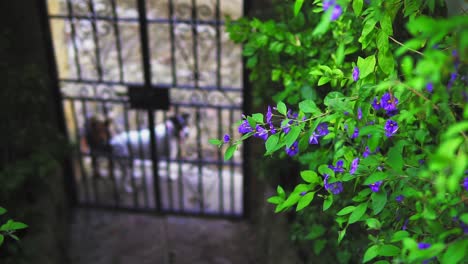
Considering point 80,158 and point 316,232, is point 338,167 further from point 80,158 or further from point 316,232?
point 80,158

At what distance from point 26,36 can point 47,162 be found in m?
0.98

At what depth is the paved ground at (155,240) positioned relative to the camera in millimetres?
4270

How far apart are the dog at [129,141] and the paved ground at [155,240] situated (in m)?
0.49

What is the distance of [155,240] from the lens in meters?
4.44

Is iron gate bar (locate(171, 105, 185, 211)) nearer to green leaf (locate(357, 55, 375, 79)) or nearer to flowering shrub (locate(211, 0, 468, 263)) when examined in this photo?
flowering shrub (locate(211, 0, 468, 263))

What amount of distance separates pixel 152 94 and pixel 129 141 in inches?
20.0

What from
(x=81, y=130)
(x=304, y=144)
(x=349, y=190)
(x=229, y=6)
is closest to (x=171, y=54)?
(x=229, y=6)

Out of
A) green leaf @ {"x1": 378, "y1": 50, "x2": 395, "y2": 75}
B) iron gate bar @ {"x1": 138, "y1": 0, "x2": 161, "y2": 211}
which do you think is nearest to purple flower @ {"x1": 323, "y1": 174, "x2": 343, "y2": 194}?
green leaf @ {"x1": 378, "y1": 50, "x2": 395, "y2": 75}

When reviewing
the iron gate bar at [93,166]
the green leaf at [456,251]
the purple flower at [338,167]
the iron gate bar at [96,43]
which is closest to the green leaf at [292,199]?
the purple flower at [338,167]

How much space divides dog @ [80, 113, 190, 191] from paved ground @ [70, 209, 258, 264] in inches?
19.1

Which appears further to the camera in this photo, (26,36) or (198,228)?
(198,228)

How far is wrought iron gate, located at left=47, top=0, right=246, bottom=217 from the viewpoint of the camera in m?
3.97

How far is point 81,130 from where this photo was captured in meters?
4.44

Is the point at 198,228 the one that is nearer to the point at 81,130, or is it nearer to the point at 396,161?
the point at 81,130
